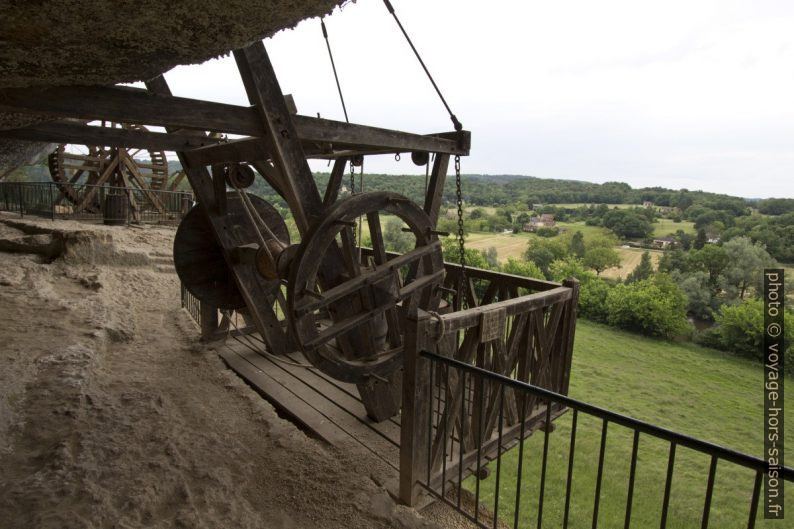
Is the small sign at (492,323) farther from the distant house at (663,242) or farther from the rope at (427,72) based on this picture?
the distant house at (663,242)

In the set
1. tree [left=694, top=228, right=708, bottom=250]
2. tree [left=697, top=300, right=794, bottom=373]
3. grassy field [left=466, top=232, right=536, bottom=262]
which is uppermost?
tree [left=694, top=228, right=708, bottom=250]

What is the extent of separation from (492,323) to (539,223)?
47130 mm

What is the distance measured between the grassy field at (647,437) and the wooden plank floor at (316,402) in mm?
4247

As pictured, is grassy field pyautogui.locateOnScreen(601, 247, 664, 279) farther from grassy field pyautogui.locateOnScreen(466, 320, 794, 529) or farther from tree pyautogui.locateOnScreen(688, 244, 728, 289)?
grassy field pyautogui.locateOnScreen(466, 320, 794, 529)

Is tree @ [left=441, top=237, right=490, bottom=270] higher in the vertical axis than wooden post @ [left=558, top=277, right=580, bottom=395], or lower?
lower

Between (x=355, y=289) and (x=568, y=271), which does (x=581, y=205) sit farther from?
(x=355, y=289)

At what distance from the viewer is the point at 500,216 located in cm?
4762

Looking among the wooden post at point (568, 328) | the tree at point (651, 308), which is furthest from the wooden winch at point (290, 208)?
the tree at point (651, 308)

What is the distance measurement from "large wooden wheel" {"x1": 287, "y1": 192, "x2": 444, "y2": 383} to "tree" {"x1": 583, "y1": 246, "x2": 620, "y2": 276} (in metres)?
37.6

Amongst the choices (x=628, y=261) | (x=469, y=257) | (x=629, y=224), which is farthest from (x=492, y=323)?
(x=629, y=224)

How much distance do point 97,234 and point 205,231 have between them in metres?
5.20

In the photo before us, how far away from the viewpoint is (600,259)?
123 ft

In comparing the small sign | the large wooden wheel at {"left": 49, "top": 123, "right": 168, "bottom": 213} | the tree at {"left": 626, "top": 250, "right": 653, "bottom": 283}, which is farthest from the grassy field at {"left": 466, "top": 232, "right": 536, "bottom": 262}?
the small sign

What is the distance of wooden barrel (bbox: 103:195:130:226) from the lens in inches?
442
